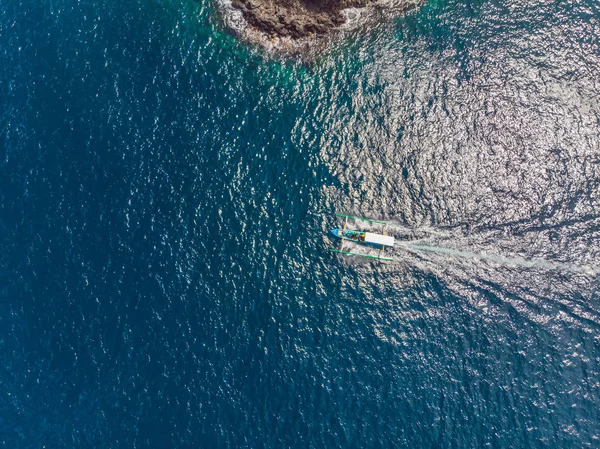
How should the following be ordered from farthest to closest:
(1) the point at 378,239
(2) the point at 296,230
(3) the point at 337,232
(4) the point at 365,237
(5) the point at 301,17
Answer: (5) the point at 301,17
(2) the point at 296,230
(3) the point at 337,232
(1) the point at 378,239
(4) the point at 365,237

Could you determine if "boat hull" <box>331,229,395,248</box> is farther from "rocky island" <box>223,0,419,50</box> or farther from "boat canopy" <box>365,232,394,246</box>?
"rocky island" <box>223,0,419,50</box>

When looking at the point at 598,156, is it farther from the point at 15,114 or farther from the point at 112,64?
the point at 15,114

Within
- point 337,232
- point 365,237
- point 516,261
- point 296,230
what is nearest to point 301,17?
point 296,230

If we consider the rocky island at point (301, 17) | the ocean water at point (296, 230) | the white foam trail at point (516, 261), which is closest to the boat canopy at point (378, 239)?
the ocean water at point (296, 230)

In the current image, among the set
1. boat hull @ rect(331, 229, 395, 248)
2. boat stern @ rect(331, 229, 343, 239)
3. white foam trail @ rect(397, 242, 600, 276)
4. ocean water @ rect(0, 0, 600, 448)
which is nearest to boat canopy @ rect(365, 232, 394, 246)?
boat hull @ rect(331, 229, 395, 248)

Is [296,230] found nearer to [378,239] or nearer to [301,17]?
[378,239]

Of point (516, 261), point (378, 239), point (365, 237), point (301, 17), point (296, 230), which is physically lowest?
point (296, 230)
